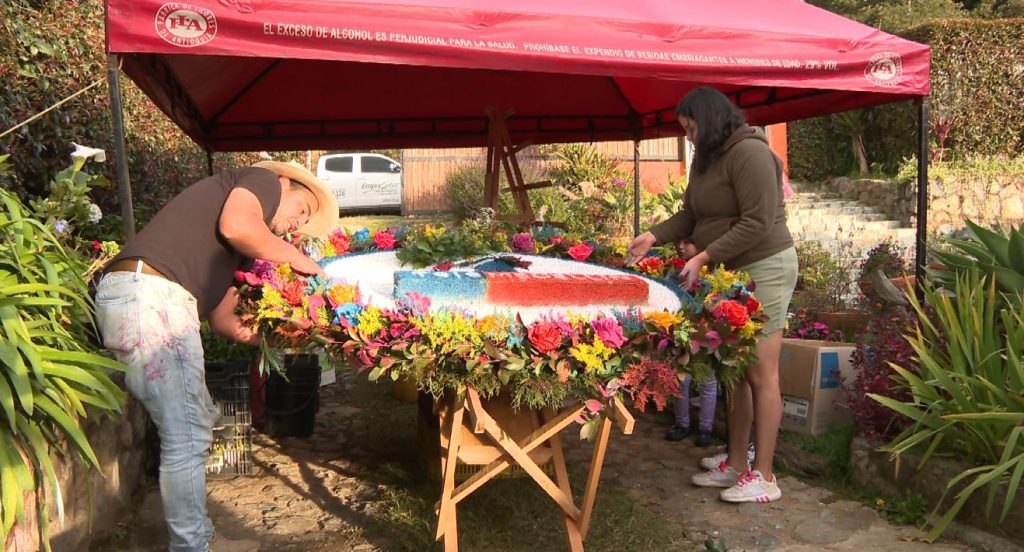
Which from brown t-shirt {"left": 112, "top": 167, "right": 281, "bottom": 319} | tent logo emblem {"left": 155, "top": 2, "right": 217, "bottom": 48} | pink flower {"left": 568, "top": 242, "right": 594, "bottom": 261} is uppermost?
tent logo emblem {"left": 155, "top": 2, "right": 217, "bottom": 48}

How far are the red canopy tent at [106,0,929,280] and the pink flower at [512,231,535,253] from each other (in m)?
0.89

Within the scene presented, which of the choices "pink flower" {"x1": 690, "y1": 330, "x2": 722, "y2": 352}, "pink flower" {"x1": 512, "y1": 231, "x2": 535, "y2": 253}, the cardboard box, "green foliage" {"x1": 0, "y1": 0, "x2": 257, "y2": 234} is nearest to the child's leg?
the cardboard box

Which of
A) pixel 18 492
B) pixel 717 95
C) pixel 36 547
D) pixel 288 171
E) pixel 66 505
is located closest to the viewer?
pixel 18 492

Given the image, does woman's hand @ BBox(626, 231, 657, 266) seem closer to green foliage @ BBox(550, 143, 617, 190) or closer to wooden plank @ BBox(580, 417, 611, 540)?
wooden plank @ BBox(580, 417, 611, 540)

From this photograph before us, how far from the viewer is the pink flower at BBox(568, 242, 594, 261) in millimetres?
3750

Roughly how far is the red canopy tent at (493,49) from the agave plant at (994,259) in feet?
0.57

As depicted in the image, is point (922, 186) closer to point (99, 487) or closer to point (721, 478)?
point (721, 478)

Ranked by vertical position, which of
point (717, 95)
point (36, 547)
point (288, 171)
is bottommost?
point (36, 547)

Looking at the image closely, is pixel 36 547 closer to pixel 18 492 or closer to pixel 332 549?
pixel 18 492

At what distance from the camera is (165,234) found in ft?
8.39

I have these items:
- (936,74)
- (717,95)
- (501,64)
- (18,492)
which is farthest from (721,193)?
(936,74)

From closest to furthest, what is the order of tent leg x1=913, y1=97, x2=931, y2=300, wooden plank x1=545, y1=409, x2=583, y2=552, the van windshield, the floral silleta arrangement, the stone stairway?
the floral silleta arrangement
wooden plank x1=545, y1=409, x2=583, y2=552
tent leg x1=913, y1=97, x2=931, y2=300
the stone stairway
the van windshield

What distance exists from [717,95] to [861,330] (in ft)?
8.20

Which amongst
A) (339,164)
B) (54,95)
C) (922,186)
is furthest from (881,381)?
(339,164)
